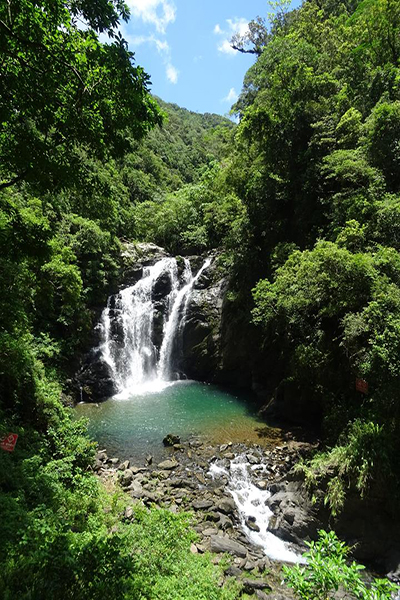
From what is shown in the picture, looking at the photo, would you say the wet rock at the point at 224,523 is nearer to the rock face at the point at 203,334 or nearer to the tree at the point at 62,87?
the tree at the point at 62,87

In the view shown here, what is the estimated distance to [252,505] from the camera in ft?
26.3

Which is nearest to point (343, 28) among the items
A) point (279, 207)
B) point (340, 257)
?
point (279, 207)

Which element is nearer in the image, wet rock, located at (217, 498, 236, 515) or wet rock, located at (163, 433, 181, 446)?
wet rock, located at (217, 498, 236, 515)

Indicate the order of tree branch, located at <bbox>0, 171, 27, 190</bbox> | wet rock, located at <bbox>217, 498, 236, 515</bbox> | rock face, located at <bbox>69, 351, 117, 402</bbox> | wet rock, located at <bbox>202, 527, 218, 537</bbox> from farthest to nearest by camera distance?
rock face, located at <bbox>69, 351, 117, 402</bbox> < wet rock, located at <bbox>217, 498, 236, 515</bbox> < wet rock, located at <bbox>202, 527, 218, 537</bbox> < tree branch, located at <bbox>0, 171, 27, 190</bbox>

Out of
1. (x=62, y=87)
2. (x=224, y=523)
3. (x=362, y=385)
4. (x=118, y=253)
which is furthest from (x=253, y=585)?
(x=118, y=253)

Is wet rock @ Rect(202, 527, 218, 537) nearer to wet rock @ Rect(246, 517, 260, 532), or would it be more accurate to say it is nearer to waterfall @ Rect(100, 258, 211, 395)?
wet rock @ Rect(246, 517, 260, 532)

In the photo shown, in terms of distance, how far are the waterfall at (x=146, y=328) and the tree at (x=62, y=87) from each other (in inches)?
537

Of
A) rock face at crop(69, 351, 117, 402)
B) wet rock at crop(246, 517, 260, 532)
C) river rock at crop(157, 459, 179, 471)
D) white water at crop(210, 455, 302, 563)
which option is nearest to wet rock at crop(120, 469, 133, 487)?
river rock at crop(157, 459, 179, 471)

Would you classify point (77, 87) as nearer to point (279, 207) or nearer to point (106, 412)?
point (106, 412)

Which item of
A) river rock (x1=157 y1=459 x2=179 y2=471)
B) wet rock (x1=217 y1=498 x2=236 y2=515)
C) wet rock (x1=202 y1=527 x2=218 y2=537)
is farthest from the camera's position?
river rock (x1=157 y1=459 x2=179 y2=471)

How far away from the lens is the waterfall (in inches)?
699

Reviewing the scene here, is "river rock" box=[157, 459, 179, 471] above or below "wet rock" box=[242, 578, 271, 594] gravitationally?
above

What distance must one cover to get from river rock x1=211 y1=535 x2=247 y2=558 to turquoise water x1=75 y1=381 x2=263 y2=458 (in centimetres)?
415

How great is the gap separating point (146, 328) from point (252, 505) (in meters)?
12.8
